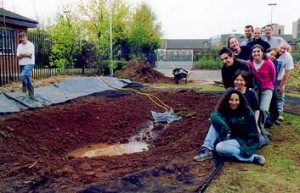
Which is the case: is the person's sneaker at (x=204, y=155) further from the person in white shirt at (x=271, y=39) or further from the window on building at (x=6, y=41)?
the window on building at (x=6, y=41)

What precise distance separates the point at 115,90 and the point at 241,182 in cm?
774

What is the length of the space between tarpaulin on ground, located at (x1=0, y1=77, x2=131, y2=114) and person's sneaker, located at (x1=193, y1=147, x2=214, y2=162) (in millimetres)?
4131

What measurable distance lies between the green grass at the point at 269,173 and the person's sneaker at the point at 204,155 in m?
0.25

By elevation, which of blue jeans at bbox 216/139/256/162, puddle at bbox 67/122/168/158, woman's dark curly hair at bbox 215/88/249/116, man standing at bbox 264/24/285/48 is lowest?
puddle at bbox 67/122/168/158

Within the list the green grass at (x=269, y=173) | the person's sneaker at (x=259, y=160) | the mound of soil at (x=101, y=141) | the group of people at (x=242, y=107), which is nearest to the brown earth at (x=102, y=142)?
the mound of soil at (x=101, y=141)

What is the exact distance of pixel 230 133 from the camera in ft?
15.8

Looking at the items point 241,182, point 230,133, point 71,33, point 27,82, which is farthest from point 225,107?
point 71,33

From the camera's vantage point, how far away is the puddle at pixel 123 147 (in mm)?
6699

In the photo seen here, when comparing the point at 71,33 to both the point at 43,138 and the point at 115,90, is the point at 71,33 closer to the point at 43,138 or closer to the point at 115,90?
the point at 115,90

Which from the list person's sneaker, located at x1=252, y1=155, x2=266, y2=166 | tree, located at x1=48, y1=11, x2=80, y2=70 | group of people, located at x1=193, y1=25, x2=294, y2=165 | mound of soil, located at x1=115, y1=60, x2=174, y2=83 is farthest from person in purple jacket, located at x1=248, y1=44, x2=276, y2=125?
tree, located at x1=48, y1=11, x2=80, y2=70

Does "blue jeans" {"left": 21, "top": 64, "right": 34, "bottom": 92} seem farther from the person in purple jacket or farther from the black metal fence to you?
the person in purple jacket

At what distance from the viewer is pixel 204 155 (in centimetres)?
471

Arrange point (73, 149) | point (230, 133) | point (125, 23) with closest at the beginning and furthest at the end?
1. point (230, 133)
2. point (73, 149)
3. point (125, 23)

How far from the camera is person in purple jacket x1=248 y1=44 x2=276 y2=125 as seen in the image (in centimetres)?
552
